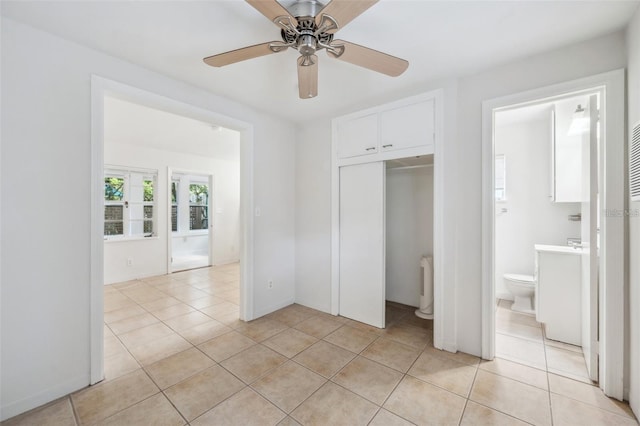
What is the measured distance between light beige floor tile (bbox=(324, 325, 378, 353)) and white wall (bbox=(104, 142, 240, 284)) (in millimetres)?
4071

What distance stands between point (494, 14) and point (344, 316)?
302 cm

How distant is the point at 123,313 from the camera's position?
10.6 feet

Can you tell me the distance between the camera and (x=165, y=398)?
1787 mm

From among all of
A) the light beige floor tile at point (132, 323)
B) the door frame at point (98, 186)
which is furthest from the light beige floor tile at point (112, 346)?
the door frame at point (98, 186)

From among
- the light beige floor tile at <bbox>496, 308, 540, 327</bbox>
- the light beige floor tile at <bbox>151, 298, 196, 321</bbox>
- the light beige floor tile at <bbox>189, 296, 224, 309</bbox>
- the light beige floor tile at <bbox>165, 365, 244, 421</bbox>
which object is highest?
the light beige floor tile at <bbox>496, 308, 540, 327</bbox>

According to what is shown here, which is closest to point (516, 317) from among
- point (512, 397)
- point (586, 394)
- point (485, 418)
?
point (586, 394)

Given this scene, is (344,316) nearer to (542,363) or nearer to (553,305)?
(542,363)

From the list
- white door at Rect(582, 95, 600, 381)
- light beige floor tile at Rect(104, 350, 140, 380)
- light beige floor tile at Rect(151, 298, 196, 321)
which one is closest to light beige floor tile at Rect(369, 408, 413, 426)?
white door at Rect(582, 95, 600, 381)

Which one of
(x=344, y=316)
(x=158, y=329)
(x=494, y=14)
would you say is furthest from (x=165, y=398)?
(x=494, y=14)

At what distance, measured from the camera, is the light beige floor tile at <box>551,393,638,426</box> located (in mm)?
1570

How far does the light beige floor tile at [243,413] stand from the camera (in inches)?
62.3

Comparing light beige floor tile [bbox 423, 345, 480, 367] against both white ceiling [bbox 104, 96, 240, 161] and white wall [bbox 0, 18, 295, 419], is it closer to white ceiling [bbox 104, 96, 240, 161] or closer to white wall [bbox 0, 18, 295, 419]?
white wall [bbox 0, 18, 295, 419]

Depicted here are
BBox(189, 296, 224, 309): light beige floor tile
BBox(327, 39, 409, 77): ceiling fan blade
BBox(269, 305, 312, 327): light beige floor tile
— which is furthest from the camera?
BBox(189, 296, 224, 309): light beige floor tile

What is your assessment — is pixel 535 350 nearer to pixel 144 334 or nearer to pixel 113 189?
pixel 144 334
